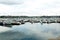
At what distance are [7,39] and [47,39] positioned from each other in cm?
725

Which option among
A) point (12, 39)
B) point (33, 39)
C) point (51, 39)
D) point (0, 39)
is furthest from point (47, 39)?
point (0, 39)

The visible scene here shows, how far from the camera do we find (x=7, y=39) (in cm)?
2780

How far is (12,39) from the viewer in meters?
27.6

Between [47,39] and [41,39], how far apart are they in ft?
3.55

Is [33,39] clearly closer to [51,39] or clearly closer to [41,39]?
[41,39]

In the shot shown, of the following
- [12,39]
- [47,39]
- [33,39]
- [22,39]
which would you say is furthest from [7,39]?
[47,39]

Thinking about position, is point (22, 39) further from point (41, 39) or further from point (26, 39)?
point (41, 39)

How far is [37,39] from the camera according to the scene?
90.9 ft

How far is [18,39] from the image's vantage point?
90.8ft

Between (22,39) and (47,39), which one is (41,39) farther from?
(22,39)

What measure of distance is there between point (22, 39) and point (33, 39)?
1.99 metres

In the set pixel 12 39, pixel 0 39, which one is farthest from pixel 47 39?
pixel 0 39

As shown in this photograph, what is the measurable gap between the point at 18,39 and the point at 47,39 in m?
5.24

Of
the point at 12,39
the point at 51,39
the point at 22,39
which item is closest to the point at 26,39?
the point at 22,39
